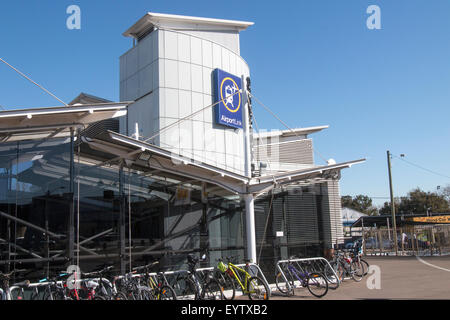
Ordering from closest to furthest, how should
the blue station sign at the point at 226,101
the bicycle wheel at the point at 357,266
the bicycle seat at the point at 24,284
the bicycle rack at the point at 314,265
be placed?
1. the bicycle seat at the point at 24,284
2. the bicycle rack at the point at 314,265
3. the bicycle wheel at the point at 357,266
4. the blue station sign at the point at 226,101

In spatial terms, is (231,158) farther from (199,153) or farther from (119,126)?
(119,126)

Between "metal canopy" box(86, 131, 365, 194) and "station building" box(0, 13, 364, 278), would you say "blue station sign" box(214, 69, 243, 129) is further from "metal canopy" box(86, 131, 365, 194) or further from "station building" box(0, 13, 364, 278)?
"metal canopy" box(86, 131, 365, 194)

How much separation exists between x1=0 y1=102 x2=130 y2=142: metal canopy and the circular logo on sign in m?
11.3

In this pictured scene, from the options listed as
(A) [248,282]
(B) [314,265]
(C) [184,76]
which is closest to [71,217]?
(A) [248,282]

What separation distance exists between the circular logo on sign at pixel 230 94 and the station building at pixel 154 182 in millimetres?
96

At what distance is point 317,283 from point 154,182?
4540mm

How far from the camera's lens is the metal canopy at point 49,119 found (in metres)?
7.90

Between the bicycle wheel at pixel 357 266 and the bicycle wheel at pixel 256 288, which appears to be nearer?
the bicycle wheel at pixel 256 288

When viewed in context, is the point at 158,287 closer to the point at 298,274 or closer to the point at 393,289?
the point at 298,274

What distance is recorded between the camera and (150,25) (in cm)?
1977

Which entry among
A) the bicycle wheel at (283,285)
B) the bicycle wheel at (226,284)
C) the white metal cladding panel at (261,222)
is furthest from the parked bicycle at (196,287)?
the white metal cladding panel at (261,222)

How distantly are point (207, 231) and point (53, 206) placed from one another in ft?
14.3

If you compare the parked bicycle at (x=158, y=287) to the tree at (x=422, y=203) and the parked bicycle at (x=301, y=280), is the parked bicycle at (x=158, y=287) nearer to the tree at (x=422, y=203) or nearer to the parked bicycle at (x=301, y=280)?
the parked bicycle at (x=301, y=280)
